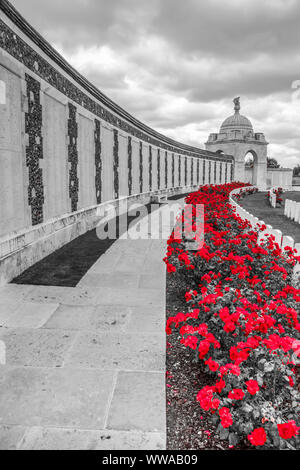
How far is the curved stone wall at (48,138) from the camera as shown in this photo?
673 centimetres

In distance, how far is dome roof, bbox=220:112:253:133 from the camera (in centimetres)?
6167

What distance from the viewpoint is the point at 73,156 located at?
10781mm

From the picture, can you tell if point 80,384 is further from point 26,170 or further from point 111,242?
point 111,242

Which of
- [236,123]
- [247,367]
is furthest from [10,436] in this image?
[236,123]

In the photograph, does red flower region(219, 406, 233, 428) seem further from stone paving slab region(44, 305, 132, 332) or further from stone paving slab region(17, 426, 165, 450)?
stone paving slab region(44, 305, 132, 332)

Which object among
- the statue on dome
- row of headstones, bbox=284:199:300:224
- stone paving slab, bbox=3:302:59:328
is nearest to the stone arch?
the statue on dome

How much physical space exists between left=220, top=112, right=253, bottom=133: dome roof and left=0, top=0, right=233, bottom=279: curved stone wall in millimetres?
48326

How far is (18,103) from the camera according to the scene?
7082mm

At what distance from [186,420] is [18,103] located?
6.64 meters

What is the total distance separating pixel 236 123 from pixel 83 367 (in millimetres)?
63918

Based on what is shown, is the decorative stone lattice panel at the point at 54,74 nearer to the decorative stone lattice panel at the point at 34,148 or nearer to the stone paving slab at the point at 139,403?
the decorative stone lattice panel at the point at 34,148

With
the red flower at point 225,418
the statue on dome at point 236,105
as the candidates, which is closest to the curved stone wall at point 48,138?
the red flower at point 225,418
